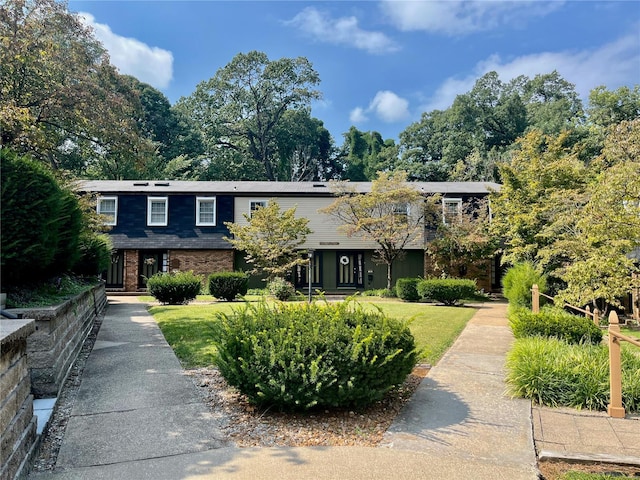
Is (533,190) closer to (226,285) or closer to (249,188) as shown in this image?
(226,285)

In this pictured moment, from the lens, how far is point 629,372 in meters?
5.13

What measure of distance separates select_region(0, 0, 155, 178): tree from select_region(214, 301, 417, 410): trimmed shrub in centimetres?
758

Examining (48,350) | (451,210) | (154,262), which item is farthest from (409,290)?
(48,350)

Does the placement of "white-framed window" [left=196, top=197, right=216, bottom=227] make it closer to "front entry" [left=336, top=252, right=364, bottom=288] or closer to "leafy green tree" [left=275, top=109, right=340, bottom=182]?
"front entry" [left=336, top=252, right=364, bottom=288]

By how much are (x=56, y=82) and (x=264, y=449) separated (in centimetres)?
1074

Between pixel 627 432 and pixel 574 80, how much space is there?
154 ft

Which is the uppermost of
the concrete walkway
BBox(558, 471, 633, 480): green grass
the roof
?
the roof

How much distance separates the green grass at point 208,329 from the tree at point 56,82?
4.38 m

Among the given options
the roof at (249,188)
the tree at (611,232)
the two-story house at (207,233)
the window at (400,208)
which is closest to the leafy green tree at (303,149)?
the roof at (249,188)

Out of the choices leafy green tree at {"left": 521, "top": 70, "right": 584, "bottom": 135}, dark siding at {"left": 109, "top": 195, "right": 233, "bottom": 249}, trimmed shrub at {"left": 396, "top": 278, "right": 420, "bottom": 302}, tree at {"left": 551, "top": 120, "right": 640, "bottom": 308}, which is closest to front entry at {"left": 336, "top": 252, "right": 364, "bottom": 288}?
trimmed shrub at {"left": 396, "top": 278, "right": 420, "bottom": 302}

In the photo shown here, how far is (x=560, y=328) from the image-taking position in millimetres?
6930

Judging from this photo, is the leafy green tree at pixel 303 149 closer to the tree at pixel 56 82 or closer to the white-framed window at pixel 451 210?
the white-framed window at pixel 451 210

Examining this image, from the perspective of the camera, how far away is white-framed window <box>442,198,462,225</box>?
64.0ft

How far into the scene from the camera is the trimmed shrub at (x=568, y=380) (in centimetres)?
473
